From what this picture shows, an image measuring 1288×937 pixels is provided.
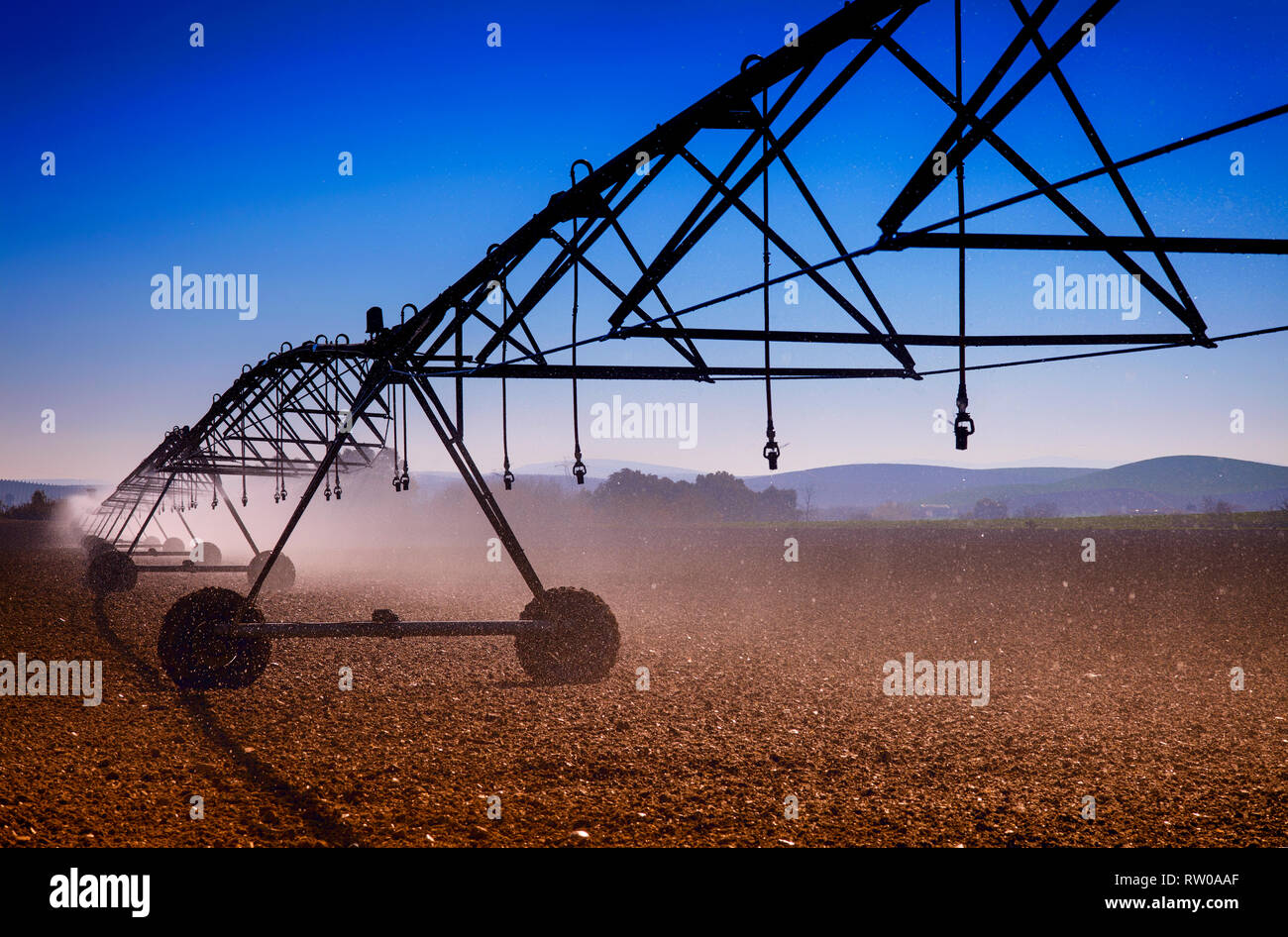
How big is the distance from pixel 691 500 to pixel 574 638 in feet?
284

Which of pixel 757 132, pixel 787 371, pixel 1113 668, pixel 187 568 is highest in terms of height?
pixel 757 132

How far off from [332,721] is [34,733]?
267 centimetres

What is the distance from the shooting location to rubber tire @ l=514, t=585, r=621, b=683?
8.84 metres

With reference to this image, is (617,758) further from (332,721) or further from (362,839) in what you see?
(332,721)

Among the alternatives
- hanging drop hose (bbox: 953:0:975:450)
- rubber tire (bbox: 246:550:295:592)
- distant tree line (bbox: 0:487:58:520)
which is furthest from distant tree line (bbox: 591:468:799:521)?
hanging drop hose (bbox: 953:0:975:450)

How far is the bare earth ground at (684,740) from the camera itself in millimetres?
5758

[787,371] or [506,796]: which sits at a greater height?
[787,371]

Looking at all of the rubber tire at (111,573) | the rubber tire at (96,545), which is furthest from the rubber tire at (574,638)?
the rubber tire at (96,545)

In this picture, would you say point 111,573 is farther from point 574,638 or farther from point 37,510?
point 37,510

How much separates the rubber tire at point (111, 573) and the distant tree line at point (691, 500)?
2770 inches

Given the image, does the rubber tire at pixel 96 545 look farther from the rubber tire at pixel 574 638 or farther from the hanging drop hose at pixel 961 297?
the hanging drop hose at pixel 961 297

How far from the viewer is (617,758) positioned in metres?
7.16
